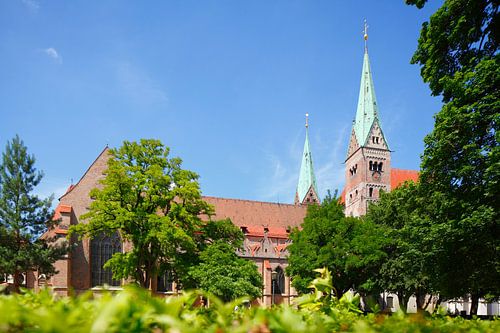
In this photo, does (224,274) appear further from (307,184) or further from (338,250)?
(307,184)

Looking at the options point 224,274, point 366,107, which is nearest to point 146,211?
point 224,274

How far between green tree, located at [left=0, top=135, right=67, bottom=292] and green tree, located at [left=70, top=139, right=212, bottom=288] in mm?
5240

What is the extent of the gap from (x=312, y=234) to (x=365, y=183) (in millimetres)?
27884

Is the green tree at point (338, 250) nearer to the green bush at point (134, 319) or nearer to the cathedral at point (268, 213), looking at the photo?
the cathedral at point (268, 213)

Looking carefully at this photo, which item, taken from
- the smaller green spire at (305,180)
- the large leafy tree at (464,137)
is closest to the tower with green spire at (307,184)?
the smaller green spire at (305,180)

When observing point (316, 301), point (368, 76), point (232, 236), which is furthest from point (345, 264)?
point (368, 76)

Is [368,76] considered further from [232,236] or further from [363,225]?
[232,236]

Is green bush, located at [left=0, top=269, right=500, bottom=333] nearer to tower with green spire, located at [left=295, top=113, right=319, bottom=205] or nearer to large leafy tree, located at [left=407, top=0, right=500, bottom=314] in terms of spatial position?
large leafy tree, located at [left=407, top=0, right=500, bottom=314]

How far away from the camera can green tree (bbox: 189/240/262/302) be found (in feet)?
86.0

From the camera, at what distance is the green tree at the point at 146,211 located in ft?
84.5

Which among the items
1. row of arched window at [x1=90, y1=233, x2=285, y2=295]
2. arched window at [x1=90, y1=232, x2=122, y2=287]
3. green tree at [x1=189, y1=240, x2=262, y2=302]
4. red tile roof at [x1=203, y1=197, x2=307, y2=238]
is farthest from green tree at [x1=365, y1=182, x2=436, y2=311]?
arched window at [x1=90, y1=232, x2=122, y2=287]

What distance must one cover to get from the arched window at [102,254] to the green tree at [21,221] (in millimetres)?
6004

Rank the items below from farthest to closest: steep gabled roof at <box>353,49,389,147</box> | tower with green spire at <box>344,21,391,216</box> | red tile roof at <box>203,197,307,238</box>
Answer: steep gabled roof at <box>353,49,389,147</box>, tower with green spire at <box>344,21,391,216</box>, red tile roof at <box>203,197,307,238</box>

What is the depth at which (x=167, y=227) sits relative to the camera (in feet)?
82.4
